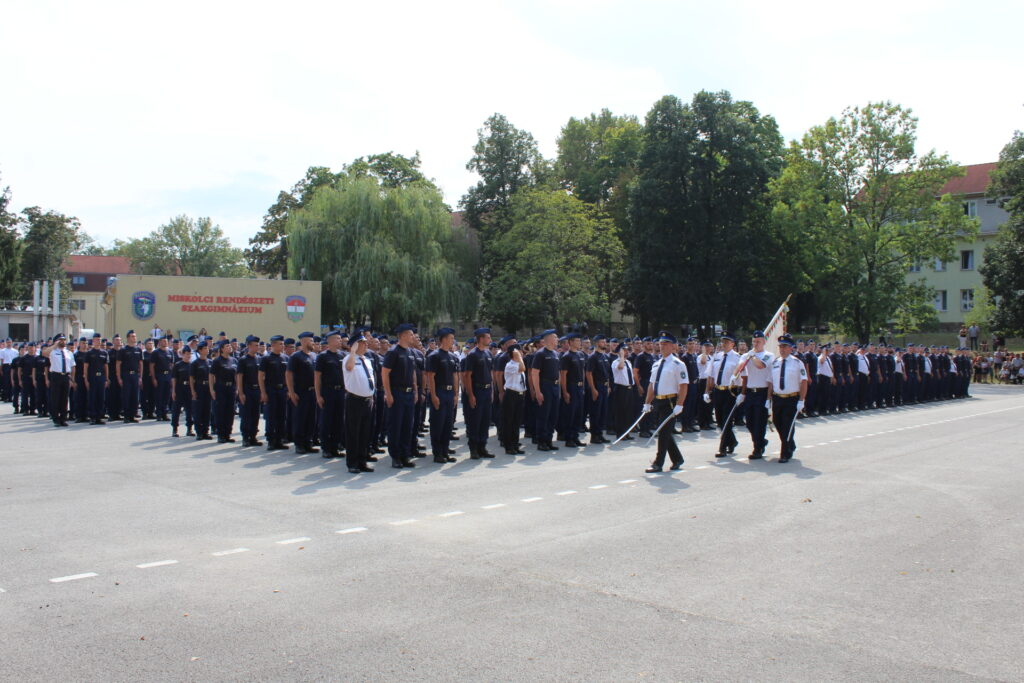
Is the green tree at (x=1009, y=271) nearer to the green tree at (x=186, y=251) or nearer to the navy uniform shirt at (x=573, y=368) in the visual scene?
the navy uniform shirt at (x=573, y=368)

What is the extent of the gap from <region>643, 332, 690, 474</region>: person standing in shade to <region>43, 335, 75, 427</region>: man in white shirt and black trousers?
1321cm

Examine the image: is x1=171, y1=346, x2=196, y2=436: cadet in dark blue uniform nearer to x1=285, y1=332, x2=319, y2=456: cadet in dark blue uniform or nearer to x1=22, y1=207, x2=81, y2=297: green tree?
x1=285, y1=332, x2=319, y2=456: cadet in dark blue uniform

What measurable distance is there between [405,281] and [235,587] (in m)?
39.5

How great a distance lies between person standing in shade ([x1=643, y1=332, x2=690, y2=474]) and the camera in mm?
10922

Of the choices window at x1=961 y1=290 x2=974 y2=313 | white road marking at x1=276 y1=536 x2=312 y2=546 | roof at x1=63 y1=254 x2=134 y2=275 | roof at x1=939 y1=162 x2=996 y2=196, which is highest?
roof at x1=939 y1=162 x2=996 y2=196

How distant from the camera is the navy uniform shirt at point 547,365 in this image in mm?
13852

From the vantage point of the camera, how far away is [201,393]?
48.8 feet

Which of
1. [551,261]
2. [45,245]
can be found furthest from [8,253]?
[551,261]

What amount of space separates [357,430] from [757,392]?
248 inches

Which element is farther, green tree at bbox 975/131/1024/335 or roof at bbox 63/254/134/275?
roof at bbox 63/254/134/275

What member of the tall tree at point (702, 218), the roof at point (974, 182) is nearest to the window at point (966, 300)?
the roof at point (974, 182)

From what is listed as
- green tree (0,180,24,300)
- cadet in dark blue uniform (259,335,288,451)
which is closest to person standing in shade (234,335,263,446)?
cadet in dark blue uniform (259,335,288,451)

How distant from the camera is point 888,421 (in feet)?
67.2

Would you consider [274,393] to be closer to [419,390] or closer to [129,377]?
[419,390]
